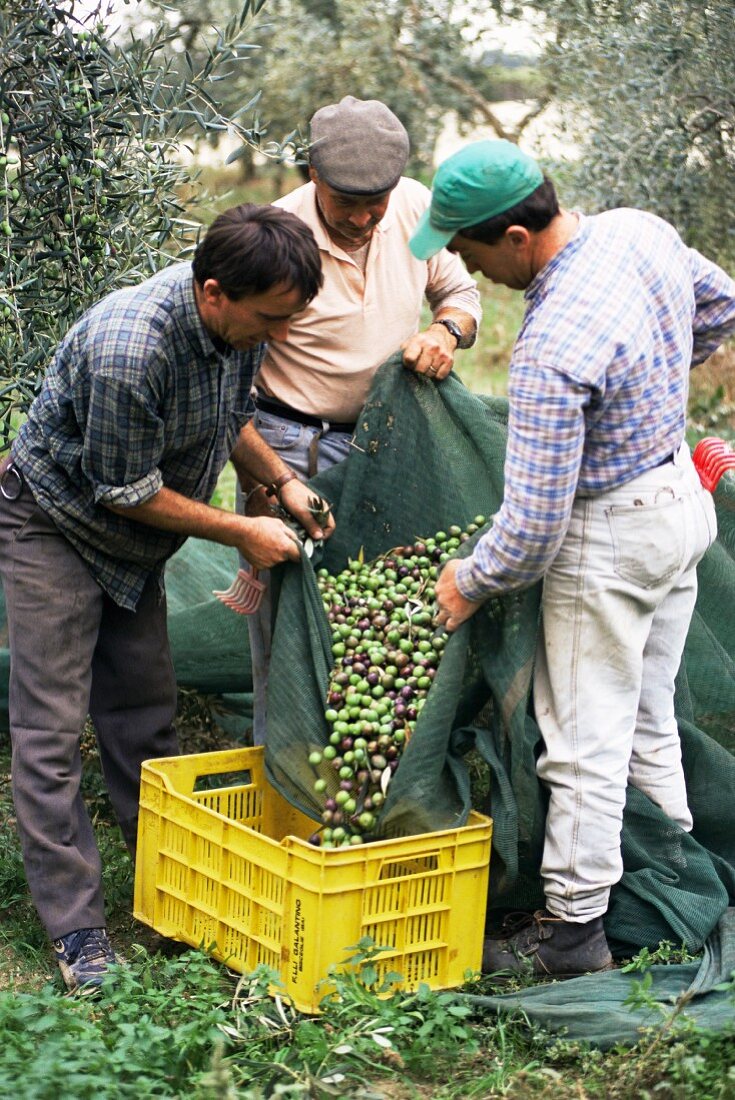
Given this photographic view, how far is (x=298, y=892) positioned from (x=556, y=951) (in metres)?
0.77

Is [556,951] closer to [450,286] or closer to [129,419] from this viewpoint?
[129,419]

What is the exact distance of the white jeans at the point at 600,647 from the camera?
3279mm

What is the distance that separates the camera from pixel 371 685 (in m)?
3.58

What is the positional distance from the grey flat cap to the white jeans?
1135 millimetres

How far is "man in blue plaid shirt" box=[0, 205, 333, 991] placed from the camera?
3303mm

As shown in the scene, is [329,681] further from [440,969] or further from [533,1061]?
[533,1061]

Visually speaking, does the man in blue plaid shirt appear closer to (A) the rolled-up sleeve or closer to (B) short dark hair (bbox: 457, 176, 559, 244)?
Answer: (B) short dark hair (bbox: 457, 176, 559, 244)

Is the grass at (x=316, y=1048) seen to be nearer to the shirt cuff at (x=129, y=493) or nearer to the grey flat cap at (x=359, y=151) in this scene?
the shirt cuff at (x=129, y=493)

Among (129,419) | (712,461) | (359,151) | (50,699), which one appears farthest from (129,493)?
(712,461)

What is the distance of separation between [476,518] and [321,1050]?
63.4 inches

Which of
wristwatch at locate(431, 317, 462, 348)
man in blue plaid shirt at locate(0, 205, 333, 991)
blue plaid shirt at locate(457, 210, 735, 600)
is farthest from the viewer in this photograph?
wristwatch at locate(431, 317, 462, 348)

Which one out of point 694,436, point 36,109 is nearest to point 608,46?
point 694,436

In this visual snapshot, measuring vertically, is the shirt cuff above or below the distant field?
above

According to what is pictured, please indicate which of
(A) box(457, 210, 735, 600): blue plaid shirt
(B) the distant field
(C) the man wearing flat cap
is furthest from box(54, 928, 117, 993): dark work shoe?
(B) the distant field
